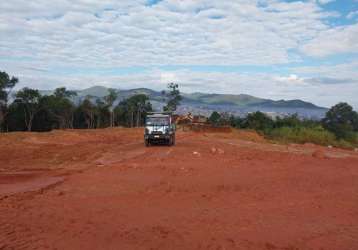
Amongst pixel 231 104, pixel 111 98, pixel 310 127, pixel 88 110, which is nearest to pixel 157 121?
pixel 310 127

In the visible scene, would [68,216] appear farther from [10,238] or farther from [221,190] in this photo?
[221,190]

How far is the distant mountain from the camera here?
81.5m

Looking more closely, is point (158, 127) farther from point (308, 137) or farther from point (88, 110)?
point (88, 110)

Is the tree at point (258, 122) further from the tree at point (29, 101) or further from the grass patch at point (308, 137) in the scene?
the tree at point (29, 101)

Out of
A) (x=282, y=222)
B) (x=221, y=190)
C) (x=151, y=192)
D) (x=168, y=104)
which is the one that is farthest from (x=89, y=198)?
(x=168, y=104)

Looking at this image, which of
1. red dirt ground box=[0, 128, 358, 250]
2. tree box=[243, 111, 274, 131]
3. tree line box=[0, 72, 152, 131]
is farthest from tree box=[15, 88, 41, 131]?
red dirt ground box=[0, 128, 358, 250]

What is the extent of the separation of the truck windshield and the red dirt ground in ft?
29.1

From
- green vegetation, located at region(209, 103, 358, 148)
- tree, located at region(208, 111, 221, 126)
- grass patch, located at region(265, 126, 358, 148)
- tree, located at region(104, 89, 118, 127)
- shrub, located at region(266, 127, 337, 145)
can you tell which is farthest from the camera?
tree, located at region(104, 89, 118, 127)

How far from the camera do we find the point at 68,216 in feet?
31.5

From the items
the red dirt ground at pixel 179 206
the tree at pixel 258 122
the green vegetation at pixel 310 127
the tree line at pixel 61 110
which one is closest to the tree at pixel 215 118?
the green vegetation at pixel 310 127

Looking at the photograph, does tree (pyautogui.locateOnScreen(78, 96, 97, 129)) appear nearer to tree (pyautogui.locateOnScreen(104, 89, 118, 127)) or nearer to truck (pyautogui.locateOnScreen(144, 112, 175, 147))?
tree (pyautogui.locateOnScreen(104, 89, 118, 127))

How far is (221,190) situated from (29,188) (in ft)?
18.2

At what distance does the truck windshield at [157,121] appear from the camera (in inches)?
1166

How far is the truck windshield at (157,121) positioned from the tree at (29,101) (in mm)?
35173
